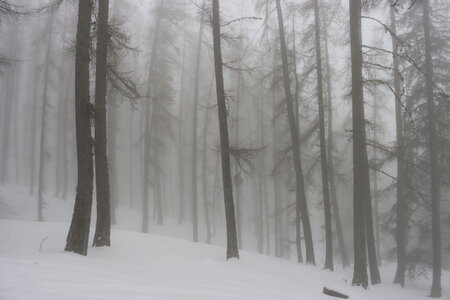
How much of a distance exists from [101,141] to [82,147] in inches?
43.4

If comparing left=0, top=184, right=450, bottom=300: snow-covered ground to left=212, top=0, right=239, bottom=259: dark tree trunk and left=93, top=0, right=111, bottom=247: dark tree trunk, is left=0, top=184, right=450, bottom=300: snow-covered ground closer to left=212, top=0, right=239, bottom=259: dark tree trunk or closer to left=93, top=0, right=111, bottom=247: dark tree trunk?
left=93, top=0, right=111, bottom=247: dark tree trunk

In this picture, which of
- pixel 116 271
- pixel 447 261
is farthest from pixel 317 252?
pixel 116 271

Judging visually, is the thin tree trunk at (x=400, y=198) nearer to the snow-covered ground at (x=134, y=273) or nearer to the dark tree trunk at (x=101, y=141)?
the snow-covered ground at (x=134, y=273)

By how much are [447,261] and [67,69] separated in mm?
32075

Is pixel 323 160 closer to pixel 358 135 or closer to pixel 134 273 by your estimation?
pixel 358 135

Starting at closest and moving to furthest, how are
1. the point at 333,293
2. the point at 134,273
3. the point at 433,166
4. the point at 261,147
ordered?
the point at 134,273 → the point at 333,293 → the point at 433,166 → the point at 261,147

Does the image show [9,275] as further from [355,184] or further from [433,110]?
[433,110]

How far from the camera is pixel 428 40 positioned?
1506 cm

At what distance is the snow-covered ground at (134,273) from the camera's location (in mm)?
4531

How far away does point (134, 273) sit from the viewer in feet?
20.9

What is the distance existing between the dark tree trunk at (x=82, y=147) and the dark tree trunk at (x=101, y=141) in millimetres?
861

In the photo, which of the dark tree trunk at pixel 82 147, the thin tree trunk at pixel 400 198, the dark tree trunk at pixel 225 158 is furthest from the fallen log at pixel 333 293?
the thin tree trunk at pixel 400 198

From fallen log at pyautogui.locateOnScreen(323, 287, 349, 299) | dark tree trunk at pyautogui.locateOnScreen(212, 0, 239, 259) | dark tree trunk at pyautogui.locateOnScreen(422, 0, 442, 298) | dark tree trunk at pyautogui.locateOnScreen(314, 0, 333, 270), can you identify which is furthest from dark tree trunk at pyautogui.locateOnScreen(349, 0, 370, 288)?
dark tree trunk at pyautogui.locateOnScreen(422, 0, 442, 298)

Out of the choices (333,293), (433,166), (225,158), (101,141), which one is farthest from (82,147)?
(433,166)
